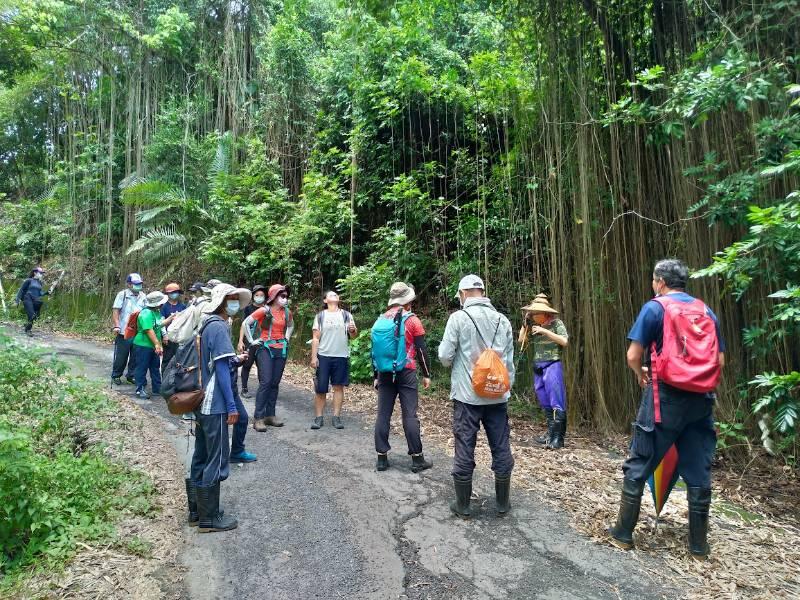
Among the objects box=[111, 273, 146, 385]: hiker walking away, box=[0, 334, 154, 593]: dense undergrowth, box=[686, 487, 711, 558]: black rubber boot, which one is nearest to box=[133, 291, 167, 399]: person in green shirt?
box=[111, 273, 146, 385]: hiker walking away

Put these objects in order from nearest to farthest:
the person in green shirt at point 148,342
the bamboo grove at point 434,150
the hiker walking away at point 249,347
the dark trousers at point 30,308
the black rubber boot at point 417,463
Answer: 1. the bamboo grove at point 434,150
2. the black rubber boot at point 417,463
3. the hiker walking away at point 249,347
4. the person in green shirt at point 148,342
5. the dark trousers at point 30,308

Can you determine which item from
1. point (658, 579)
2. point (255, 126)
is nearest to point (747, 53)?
point (658, 579)

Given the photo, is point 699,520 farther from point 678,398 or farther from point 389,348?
point 389,348

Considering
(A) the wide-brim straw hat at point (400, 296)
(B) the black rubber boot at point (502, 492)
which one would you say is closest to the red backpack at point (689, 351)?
(B) the black rubber boot at point (502, 492)

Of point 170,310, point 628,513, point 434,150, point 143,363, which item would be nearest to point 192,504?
point 628,513

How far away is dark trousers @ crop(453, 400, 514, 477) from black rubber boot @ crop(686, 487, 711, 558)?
113 cm

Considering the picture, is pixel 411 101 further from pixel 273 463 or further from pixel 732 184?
pixel 273 463

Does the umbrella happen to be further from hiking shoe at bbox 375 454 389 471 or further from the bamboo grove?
hiking shoe at bbox 375 454 389 471

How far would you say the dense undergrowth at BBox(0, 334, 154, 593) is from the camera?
2.94m

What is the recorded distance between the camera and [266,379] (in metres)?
5.80

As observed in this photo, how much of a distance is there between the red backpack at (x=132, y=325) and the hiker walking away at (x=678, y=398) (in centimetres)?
657

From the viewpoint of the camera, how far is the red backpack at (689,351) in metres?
2.92

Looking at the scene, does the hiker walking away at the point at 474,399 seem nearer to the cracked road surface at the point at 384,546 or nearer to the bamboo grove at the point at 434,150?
the cracked road surface at the point at 384,546

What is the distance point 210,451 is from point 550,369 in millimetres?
3471
